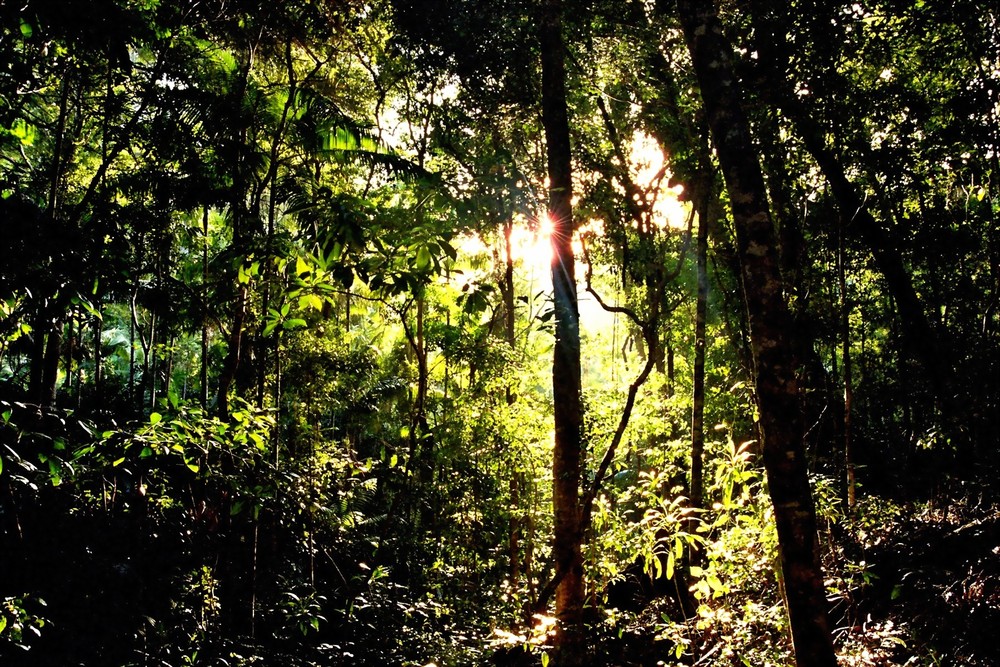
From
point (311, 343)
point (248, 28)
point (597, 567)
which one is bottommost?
point (597, 567)

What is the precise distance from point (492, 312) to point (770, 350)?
405 cm

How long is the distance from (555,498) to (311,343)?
22.2ft

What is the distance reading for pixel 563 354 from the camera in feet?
18.8

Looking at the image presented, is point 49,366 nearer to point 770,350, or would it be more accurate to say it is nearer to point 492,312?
point 492,312

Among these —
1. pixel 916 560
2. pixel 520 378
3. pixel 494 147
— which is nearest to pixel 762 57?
pixel 494 147

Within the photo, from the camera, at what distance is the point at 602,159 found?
8.42m

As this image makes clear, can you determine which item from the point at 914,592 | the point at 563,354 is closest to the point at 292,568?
the point at 563,354

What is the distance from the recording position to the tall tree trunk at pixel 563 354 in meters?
5.47

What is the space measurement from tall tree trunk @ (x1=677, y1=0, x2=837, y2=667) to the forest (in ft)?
0.07

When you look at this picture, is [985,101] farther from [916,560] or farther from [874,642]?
[874,642]

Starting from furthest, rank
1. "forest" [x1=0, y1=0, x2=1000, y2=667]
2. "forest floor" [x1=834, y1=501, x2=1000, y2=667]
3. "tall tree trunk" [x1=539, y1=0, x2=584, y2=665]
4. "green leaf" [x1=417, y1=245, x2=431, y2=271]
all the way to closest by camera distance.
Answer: "tall tree trunk" [x1=539, y1=0, x2=584, y2=665] < "forest floor" [x1=834, y1=501, x2=1000, y2=667] < "forest" [x1=0, y1=0, x2=1000, y2=667] < "green leaf" [x1=417, y1=245, x2=431, y2=271]

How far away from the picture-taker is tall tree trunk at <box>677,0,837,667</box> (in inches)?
137

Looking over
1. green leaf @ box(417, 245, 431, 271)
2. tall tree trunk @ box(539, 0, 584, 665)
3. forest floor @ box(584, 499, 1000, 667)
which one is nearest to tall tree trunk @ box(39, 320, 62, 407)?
tall tree trunk @ box(539, 0, 584, 665)

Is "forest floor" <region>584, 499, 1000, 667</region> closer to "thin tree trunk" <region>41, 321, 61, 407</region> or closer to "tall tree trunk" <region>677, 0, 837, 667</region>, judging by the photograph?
"tall tree trunk" <region>677, 0, 837, 667</region>
